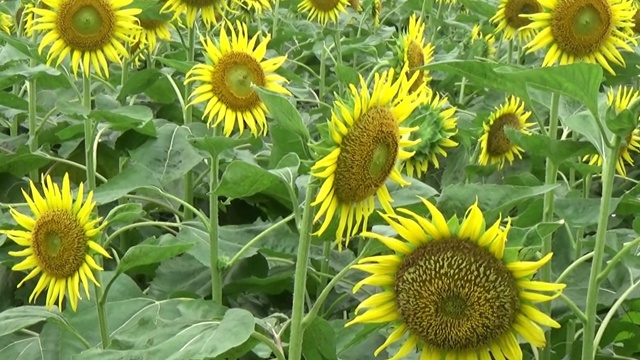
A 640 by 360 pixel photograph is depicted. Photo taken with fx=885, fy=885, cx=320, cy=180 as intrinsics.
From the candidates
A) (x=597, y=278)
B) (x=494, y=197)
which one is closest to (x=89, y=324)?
(x=494, y=197)

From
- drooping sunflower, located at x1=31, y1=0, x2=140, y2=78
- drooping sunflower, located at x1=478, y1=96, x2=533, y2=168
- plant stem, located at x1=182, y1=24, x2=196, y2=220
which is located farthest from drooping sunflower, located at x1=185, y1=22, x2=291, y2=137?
drooping sunflower, located at x1=478, y1=96, x2=533, y2=168

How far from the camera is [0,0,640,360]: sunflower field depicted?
105cm

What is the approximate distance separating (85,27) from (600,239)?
3.98 feet

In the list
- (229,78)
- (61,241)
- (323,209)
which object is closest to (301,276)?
(323,209)

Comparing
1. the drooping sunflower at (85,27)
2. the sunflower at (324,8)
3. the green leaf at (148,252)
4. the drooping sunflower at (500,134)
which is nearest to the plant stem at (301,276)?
the green leaf at (148,252)

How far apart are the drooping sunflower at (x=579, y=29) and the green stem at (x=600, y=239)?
0.48 meters

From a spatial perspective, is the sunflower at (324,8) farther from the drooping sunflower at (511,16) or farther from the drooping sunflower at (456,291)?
the drooping sunflower at (456,291)

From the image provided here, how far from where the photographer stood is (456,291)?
3.34ft

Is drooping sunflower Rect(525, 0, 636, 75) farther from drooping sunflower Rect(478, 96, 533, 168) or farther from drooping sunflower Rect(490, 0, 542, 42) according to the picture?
drooping sunflower Rect(490, 0, 542, 42)

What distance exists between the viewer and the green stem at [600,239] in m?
1.26

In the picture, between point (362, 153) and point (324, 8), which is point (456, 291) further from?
point (324, 8)

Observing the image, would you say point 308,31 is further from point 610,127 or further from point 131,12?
point 610,127

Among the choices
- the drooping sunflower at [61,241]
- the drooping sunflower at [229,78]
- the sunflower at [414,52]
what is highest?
the sunflower at [414,52]

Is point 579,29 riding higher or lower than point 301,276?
higher
